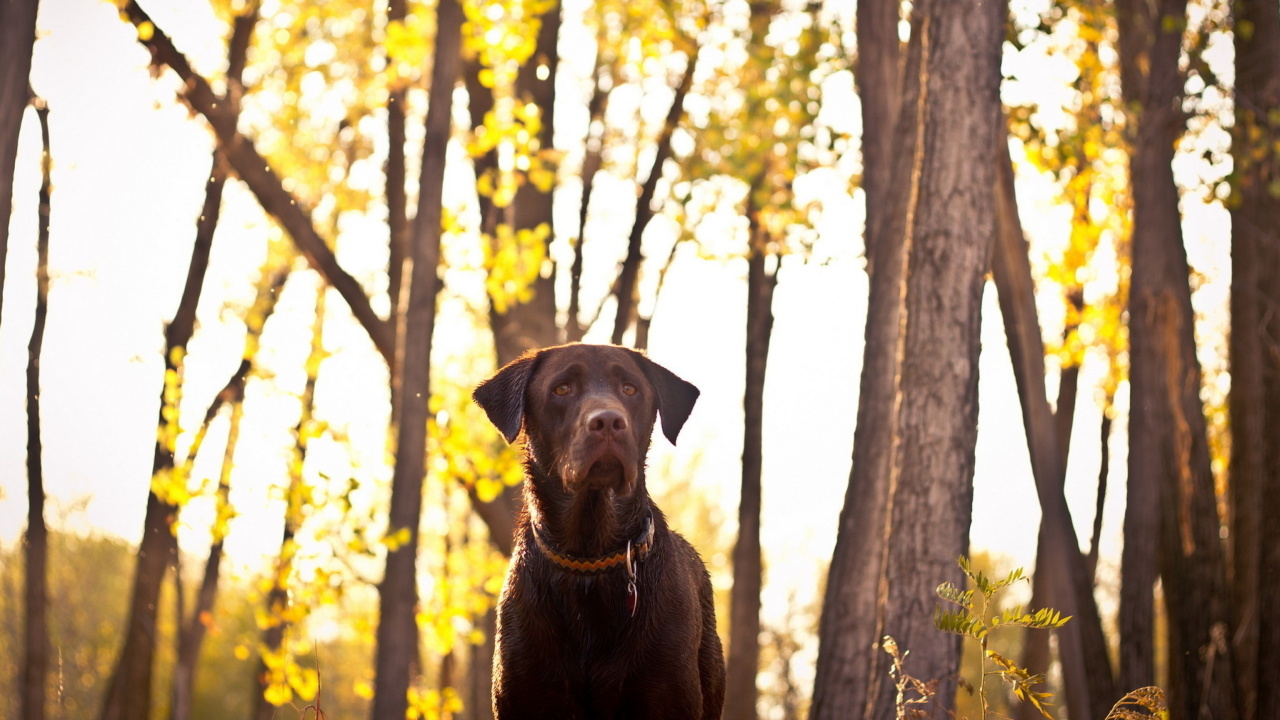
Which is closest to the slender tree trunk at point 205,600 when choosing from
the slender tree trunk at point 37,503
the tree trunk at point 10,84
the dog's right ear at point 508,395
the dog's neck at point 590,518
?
the slender tree trunk at point 37,503

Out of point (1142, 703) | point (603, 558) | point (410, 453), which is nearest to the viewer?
point (1142, 703)

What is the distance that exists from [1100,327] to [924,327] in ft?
33.9

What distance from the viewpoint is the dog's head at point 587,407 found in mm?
5000

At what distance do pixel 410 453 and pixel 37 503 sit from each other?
241 inches

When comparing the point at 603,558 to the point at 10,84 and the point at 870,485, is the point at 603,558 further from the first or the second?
the point at 10,84

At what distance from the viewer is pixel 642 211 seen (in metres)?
16.6

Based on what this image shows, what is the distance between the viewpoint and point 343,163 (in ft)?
63.8

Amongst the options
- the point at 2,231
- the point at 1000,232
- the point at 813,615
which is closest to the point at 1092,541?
the point at 1000,232

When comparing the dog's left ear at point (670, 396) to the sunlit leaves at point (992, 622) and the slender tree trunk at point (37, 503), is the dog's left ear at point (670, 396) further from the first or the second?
the slender tree trunk at point (37, 503)

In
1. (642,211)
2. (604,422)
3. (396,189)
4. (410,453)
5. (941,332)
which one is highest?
(642,211)

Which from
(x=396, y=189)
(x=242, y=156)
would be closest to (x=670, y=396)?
(x=242, y=156)

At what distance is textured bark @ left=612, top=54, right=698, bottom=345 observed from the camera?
16062 mm

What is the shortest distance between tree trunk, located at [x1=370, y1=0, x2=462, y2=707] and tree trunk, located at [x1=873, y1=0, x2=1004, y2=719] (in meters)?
4.34

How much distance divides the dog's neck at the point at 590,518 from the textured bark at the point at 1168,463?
7.45 m
